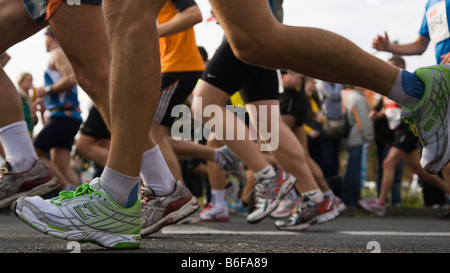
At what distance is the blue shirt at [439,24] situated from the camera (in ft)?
13.9

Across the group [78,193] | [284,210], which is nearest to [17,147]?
[78,193]

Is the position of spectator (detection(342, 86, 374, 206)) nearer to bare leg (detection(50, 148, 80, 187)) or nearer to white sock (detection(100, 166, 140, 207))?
bare leg (detection(50, 148, 80, 187))

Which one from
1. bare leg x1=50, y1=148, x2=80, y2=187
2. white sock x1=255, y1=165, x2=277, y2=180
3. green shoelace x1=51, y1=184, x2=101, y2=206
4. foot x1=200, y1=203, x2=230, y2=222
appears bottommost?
foot x1=200, y1=203, x2=230, y2=222

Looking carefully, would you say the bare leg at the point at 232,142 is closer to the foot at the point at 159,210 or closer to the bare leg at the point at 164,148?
the bare leg at the point at 164,148

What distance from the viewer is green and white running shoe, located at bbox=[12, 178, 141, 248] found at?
248 cm

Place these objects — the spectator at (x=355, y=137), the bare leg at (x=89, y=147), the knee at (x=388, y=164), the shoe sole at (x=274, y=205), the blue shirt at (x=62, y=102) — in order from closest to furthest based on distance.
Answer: the shoe sole at (x=274, y=205) → the bare leg at (x=89, y=147) → the blue shirt at (x=62, y=102) → the knee at (x=388, y=164) → the spectator at (x=355, y=137)

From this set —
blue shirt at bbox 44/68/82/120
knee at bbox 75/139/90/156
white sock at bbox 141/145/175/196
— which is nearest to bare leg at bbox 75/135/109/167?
knee at bbox 75/139/90/156

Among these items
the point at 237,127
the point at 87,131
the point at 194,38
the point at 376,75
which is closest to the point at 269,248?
the point at 376,75

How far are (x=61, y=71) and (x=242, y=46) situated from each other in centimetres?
509

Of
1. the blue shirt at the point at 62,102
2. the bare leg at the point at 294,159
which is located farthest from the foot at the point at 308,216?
the blue shirt at the point at 62,102

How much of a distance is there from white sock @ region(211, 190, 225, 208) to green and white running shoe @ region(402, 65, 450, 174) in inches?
164

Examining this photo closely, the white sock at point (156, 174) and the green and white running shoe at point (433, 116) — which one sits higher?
the green and white running shoe at point (433, 116)

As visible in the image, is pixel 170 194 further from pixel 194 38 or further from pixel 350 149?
pixel 350 149

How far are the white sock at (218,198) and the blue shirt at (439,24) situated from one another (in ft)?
9.41
